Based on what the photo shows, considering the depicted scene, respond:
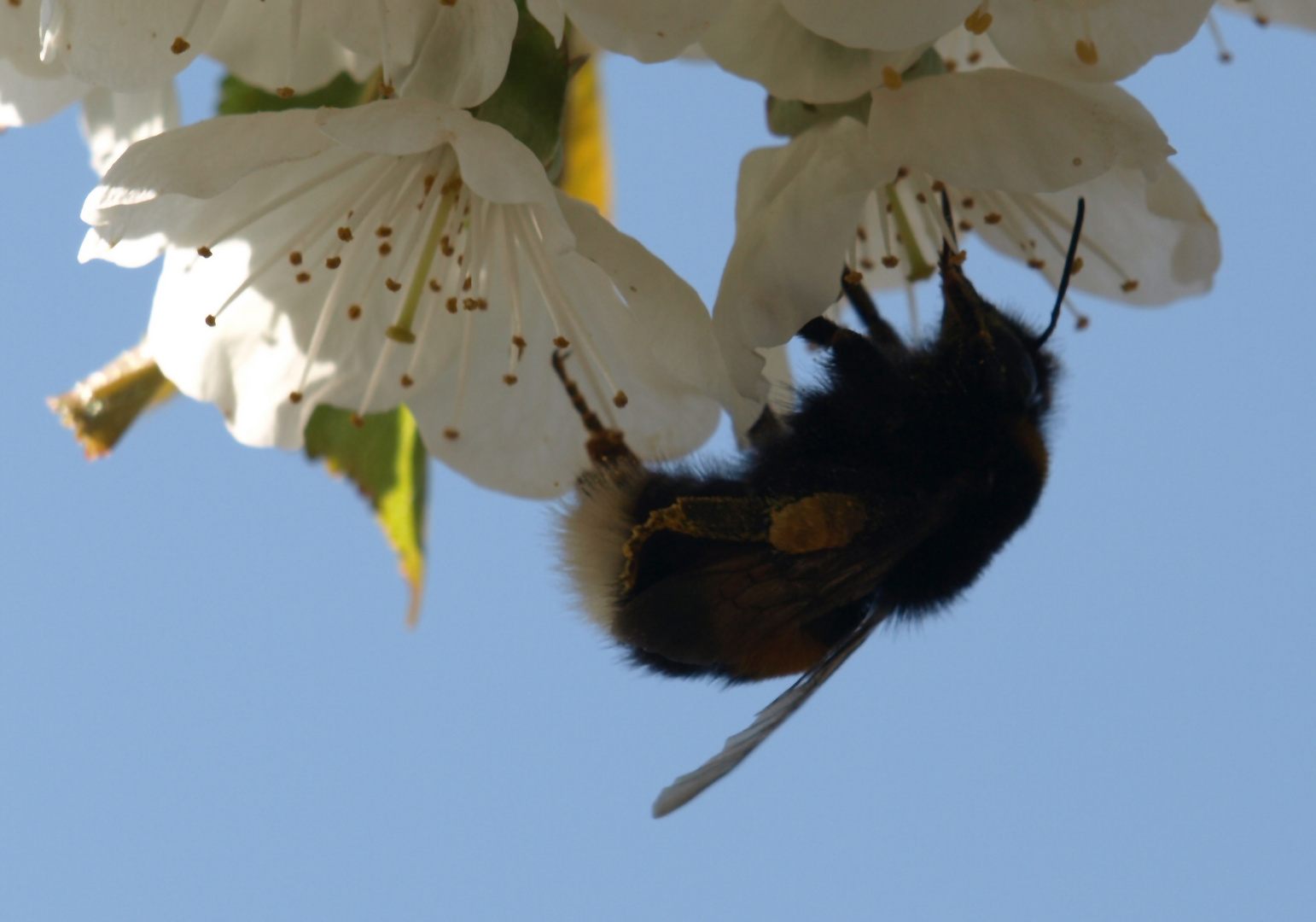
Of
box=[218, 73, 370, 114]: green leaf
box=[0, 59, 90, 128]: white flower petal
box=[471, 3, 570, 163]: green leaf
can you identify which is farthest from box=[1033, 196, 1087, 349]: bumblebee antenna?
box=[0, 59, 90, 128]: white flower petal

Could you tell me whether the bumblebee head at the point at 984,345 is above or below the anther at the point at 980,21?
below

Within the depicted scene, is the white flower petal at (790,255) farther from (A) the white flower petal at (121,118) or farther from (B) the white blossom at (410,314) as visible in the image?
(A) the white flower petal at (121,118)

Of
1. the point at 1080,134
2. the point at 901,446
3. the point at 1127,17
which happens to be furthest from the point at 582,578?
the point at 1127,17

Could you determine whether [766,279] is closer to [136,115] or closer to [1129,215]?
[1129,215]

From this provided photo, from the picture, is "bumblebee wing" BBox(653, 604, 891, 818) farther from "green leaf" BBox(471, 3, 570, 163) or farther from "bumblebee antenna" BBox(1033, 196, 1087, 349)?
"green leaf" BBox(471, 3, 570, 163)

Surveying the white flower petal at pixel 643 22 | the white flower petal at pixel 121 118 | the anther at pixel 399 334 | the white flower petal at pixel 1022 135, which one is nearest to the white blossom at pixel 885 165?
the white flower petal at pixel 1022 135

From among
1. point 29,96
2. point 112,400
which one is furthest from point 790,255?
point 29,96
